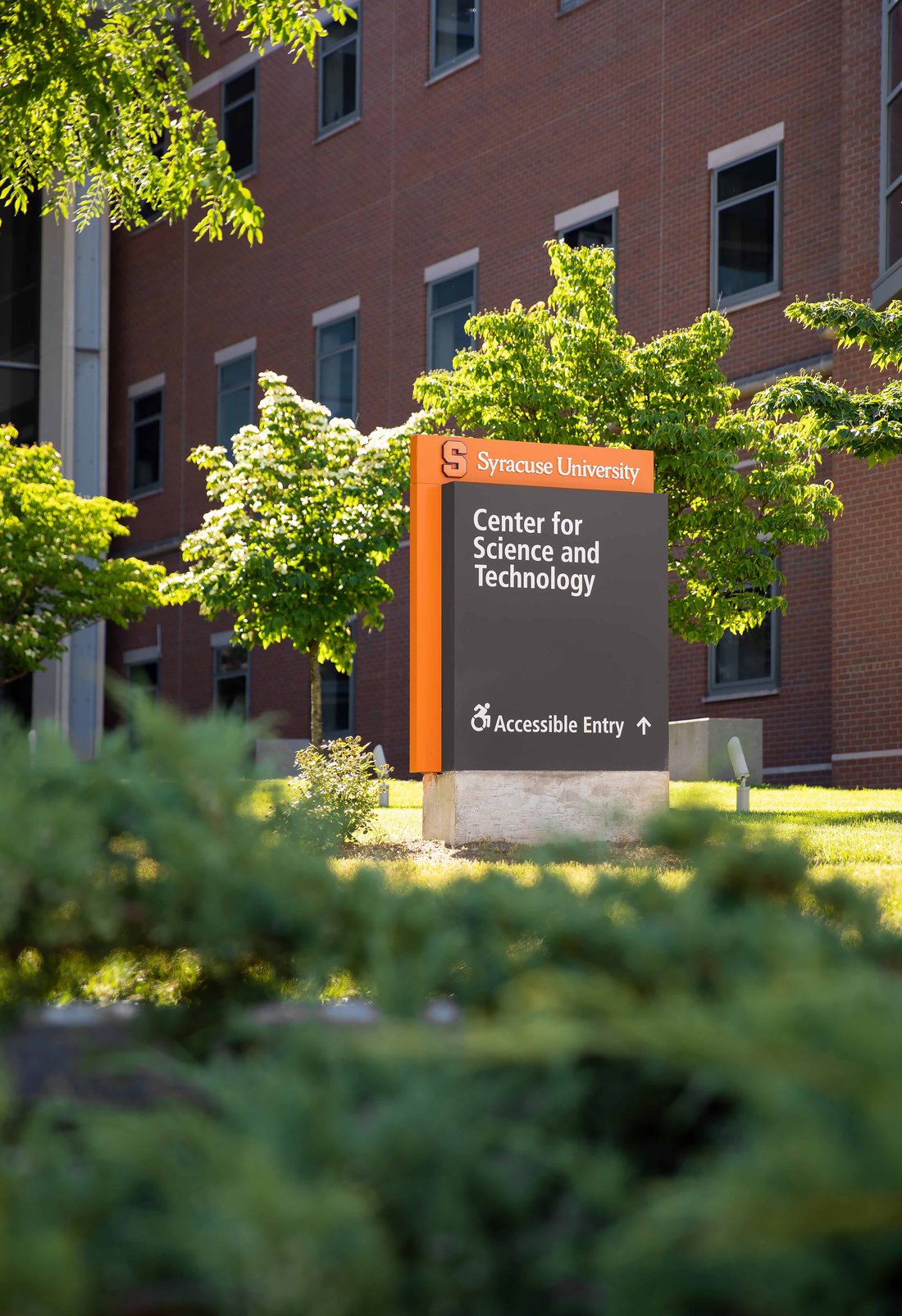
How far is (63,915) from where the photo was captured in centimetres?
290

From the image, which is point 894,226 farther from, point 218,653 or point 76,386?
point 76,386

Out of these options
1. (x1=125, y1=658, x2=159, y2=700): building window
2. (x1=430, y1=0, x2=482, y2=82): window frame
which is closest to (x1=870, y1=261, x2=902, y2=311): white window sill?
(x1=430, y1=0, x2=482, y2=82): window frame

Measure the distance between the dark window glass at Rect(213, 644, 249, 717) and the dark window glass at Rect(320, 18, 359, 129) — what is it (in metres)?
10.1

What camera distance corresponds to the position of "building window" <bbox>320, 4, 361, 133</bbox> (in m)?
28.3

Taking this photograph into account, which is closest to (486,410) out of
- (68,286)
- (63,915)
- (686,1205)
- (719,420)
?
(719,420)

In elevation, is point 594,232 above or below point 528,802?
above

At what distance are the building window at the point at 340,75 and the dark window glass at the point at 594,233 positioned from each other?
636 centimetres

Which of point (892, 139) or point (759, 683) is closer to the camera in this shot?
point (892, 139)

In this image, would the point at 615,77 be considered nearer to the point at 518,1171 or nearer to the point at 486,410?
the point at 486,410

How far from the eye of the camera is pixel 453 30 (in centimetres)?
2634

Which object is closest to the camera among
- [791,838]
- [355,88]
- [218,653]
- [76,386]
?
[791,838]

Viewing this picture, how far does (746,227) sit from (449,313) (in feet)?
19.8

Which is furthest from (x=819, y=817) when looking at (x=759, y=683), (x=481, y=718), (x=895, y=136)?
(x=895, y=136)

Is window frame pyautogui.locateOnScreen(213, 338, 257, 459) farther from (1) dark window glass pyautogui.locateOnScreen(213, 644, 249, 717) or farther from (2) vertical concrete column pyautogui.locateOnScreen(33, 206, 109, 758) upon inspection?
(1) dark window glass pyautogui.locateOnScreen(213, 644, 249, 717)
